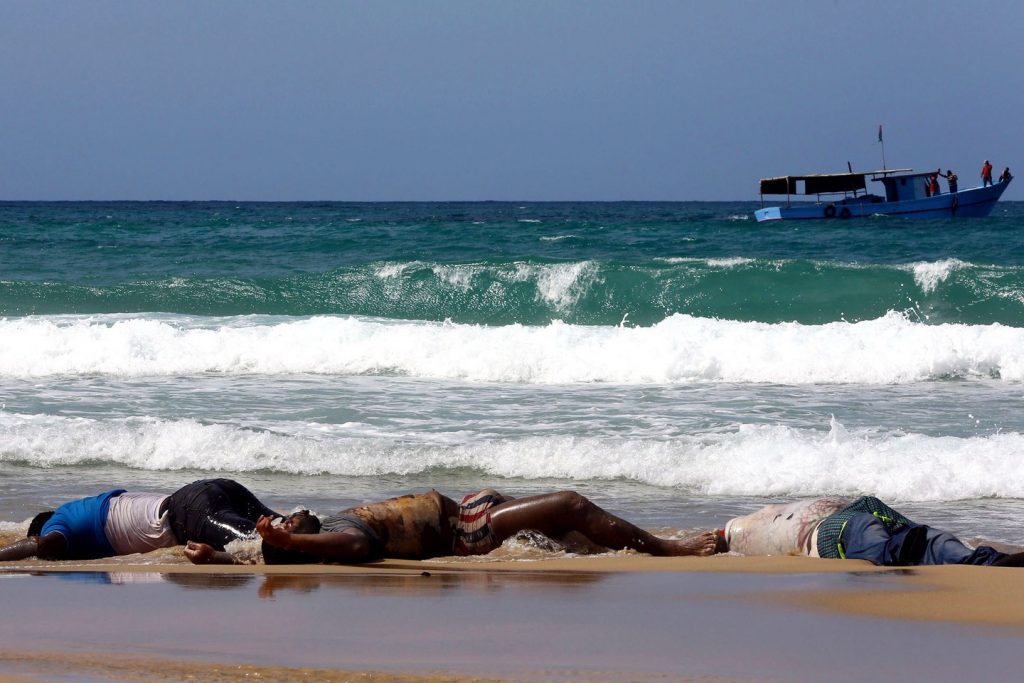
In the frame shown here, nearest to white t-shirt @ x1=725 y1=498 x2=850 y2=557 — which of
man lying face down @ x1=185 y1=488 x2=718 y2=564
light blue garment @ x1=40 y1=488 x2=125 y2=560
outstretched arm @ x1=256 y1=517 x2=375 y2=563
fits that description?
man lying face down @ x1=185 y1=488 x2=718 y2=564

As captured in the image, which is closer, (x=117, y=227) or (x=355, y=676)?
(x=355, y=676)

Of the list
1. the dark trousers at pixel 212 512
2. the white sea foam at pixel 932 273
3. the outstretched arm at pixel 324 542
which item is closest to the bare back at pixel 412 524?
the outstretched arm at pixel 324 542

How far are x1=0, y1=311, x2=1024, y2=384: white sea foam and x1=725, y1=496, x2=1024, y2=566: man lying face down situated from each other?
6976 millimetres

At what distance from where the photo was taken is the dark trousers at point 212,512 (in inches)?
210

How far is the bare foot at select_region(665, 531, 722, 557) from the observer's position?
5.53 m

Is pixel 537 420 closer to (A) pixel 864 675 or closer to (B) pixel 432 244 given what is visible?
(A) pixel 864 675

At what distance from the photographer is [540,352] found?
13.3m

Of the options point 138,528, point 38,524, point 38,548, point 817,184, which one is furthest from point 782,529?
point 817,184

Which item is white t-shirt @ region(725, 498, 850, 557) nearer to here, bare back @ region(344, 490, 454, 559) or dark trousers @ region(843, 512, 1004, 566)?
dark trousers @ region(843, 512, 1004, 566)

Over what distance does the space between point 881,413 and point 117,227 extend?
2897 cm

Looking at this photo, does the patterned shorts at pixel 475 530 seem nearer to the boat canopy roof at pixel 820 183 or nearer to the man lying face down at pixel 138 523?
the man lying face down at pixel 138 523

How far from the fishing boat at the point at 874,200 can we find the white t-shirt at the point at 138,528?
35933mm

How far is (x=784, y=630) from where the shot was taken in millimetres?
3660

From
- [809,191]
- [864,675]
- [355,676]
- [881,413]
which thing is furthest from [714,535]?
[809,191]
